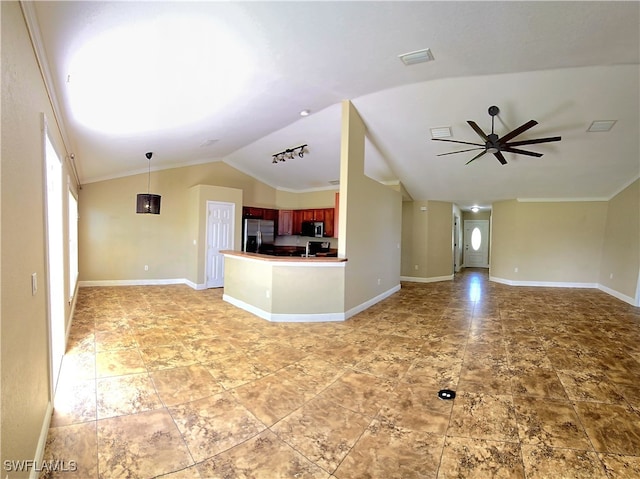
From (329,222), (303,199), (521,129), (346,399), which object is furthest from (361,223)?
(303,199)

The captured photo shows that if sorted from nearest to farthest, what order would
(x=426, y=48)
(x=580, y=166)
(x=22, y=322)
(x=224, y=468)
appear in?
(x=22, y=322) < (x=224, y=468) < (x=426, y=48) < (x=580, y=166)

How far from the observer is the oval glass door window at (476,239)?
12.0 metres

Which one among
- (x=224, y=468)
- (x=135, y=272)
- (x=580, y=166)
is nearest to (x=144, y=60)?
(x=224, y=468)

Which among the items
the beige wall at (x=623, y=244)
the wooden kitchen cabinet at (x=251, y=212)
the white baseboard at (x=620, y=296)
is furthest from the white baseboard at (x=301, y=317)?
the beige wall at (x=623, y=244)

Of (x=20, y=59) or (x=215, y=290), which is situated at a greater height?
(x=20, y=59)

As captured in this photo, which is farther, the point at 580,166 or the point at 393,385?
the point at 580,166

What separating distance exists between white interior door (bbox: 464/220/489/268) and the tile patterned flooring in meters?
7.51

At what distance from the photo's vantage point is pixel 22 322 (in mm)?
1537

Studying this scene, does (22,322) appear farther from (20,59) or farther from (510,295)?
(510,295)

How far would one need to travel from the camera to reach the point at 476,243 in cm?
1207

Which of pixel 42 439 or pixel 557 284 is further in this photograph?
pixel 557 284

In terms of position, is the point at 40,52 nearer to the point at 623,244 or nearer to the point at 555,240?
the point at 623,244

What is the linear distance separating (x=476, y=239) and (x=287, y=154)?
8721 mm

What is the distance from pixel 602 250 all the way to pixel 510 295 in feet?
9.71
